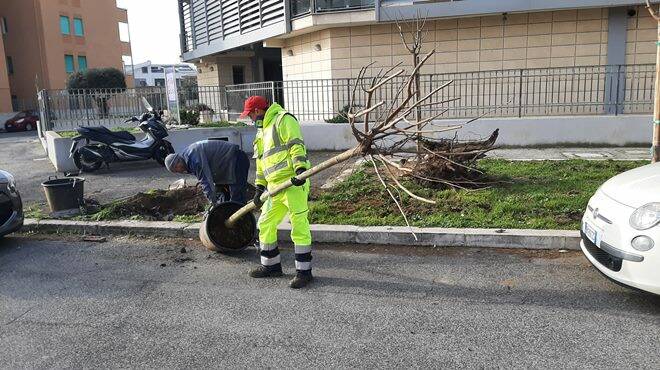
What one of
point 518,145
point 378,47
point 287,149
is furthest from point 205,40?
point 287,149

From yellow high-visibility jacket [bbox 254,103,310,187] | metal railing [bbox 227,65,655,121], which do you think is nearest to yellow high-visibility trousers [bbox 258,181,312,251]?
yellow high-visibility jacket [bbox 254,103,310,187]

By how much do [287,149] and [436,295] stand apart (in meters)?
1.85

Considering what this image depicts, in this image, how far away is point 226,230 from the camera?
6016mm

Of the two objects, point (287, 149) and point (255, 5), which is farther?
point (255, 5)

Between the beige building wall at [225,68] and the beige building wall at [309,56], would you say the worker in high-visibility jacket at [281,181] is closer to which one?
the beige building wall at [309,56]

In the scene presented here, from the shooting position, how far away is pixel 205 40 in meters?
22.0

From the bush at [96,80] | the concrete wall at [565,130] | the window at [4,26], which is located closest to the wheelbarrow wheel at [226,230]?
the concrete wall at [565,130]

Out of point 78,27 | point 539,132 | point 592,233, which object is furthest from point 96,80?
point 592,233

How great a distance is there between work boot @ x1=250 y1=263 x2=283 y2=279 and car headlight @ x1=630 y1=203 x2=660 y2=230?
3061mm

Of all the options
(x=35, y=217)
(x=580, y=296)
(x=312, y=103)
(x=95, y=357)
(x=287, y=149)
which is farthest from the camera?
(x=312, y=103)

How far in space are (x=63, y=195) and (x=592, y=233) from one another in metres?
6.65

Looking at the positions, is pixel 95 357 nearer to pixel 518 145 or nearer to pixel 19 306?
pixel 19 306

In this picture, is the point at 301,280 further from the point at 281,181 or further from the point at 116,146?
the point at 116,146

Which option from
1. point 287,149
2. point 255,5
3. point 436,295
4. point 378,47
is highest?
point 255,5
